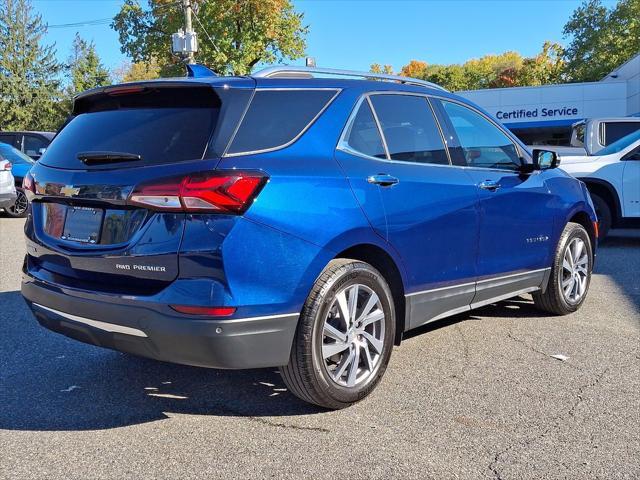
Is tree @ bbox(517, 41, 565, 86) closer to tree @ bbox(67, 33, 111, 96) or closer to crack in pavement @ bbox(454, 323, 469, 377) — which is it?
tree @ bbox(67, 33, 111, 96)

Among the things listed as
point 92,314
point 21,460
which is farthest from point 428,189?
point 21,460

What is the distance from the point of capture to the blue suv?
9.47 ft

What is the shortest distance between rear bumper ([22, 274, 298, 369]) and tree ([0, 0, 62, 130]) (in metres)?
49.8

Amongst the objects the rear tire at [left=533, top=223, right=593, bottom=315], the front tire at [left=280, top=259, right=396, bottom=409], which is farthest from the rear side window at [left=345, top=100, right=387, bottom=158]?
the rear tire at [left=533, top=223, right=593, bottom=315]

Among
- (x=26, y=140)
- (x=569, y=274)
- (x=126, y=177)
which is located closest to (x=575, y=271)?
(x=569, y=274)

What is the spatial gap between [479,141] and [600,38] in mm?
52827

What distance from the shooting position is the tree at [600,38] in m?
49.3

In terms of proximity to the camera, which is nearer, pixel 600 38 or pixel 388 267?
pixel 388 267

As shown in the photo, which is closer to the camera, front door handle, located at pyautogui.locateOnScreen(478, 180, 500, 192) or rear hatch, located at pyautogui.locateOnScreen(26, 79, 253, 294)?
rear hatch, located at pyautogui.locateOnScreen(26, 79, 253, 294)

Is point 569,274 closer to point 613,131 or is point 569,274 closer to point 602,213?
point 602,213

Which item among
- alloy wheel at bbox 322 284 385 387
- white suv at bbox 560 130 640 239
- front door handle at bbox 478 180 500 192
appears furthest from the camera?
white suv at bbox 560 130 640 239

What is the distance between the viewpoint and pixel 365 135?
3678 mm

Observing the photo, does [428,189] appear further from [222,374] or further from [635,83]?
[635,83]

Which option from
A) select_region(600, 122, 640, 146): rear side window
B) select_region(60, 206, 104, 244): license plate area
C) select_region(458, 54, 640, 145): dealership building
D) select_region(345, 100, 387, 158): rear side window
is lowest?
select_region(60, 206, 104, 244): license plate area
